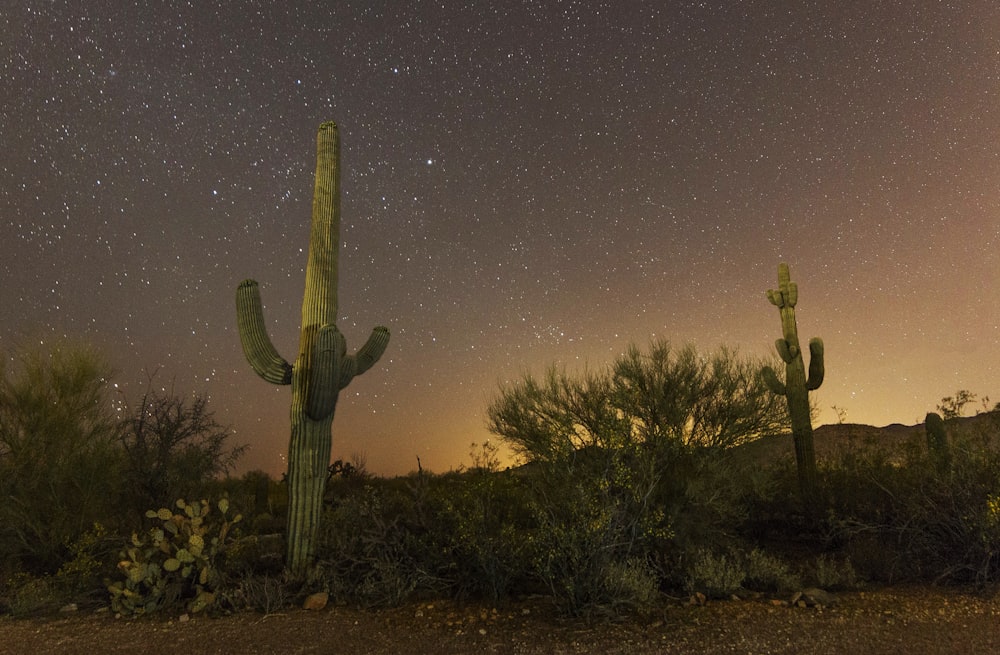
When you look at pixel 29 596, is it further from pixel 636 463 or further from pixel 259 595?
pixel 636 463

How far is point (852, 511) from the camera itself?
1019cm

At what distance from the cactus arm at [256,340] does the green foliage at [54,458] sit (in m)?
4.53

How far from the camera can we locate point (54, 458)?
37.6ft

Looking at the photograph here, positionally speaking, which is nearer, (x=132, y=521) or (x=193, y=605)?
(x=193, y=605)

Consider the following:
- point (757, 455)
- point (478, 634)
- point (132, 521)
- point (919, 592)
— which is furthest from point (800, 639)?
point (132, 521)

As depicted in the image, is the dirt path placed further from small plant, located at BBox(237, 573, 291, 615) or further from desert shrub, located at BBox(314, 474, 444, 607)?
desert shrub, located at BBox(314, 474, 444, 607)

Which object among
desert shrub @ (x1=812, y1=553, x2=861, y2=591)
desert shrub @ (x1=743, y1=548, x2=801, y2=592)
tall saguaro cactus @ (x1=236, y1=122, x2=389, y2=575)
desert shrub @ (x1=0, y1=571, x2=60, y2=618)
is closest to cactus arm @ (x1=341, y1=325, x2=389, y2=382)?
tall saguaro cactus @ (x1=236, y1=122, x2=389, y2=575)

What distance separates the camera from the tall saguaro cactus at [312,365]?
858 centimetres

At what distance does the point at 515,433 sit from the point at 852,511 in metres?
5.52

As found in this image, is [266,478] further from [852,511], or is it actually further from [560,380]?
[852,511]

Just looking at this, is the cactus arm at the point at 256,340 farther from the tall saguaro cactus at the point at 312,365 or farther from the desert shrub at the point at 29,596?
the desert shrub at the point at 29,596

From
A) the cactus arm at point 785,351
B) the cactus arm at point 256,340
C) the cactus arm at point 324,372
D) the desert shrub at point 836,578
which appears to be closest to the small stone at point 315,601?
the cactus arm at point 324,372

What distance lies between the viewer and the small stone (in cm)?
751

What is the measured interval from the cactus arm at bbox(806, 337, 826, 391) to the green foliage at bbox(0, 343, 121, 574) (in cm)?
1348
